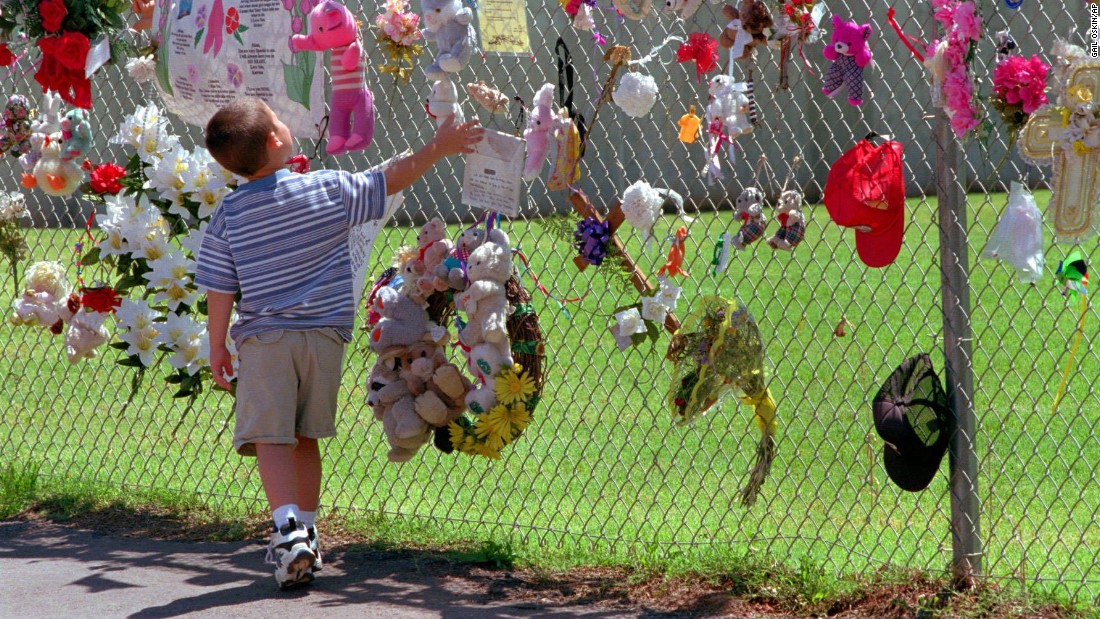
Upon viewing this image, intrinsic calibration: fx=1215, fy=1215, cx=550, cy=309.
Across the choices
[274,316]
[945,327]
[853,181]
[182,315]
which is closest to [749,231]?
[853,181]

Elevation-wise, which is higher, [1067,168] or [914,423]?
[1067,168]

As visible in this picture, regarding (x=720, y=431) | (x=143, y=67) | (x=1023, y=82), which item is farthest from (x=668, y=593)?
(x=143, y=67)

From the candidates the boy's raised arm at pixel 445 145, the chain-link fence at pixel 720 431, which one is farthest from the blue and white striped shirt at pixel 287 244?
the chain-link fence at pixel 720 431

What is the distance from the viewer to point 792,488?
475 cm

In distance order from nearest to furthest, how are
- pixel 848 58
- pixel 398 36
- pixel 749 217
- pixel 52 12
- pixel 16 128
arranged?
pixel 848 58, pixel 749 217, pixel 398 36, pixel 52 12, pixel 16 128

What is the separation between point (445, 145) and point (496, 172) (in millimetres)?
170

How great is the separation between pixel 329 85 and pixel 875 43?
4848 millimetres

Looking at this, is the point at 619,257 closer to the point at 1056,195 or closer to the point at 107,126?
the point at 1056,195

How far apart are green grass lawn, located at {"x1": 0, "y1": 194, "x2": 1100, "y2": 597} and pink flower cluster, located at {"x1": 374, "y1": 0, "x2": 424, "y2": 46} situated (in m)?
0.71

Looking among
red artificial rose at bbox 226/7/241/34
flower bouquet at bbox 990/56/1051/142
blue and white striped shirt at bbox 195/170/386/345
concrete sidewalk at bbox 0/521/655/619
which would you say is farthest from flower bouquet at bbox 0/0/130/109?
flower bouquet at bbox 990/56/1051/142

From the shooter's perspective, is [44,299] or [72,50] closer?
[72,50]

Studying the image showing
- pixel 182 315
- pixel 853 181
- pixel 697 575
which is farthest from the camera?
pixel 182 315

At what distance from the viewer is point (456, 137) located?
11.2 ft

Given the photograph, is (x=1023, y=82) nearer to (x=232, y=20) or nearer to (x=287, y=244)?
(x=287, y=244)
